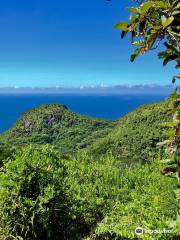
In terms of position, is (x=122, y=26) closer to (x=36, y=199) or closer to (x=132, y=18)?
(x=132, y=18)

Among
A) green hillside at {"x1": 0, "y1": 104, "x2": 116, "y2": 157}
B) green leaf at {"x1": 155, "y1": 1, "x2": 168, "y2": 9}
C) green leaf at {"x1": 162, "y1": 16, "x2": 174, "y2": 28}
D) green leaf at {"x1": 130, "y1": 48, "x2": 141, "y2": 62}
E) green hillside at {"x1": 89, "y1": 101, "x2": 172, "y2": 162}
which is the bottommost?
green hillside at {"x1": 0, "y1": 104, "x2": 116, "y2": 157}

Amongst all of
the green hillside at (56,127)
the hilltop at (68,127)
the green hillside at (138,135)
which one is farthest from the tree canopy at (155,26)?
the green hillside at (56,127)

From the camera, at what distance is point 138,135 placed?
42375 millimetres

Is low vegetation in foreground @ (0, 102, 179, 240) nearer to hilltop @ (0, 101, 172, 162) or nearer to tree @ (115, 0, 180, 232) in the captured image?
tree @ (115, 0, 180, 232)

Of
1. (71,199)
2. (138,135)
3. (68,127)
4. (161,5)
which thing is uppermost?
(161,5)

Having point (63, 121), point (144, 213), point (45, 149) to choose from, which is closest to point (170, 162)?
point (144, 213)

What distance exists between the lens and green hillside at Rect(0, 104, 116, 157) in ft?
225

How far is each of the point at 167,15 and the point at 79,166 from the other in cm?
777

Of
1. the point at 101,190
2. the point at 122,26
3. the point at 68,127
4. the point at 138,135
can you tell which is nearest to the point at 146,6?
the point at 122,26

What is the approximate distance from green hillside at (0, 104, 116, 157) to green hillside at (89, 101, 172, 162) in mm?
13006

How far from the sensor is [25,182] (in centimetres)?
655

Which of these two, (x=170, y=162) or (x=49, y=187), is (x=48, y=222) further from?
(x=170, y=162)

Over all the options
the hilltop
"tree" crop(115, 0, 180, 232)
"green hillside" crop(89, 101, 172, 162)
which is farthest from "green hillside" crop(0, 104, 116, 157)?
"tree" crop(115, 0, 180, 232)

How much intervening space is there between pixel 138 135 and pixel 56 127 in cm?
3637
